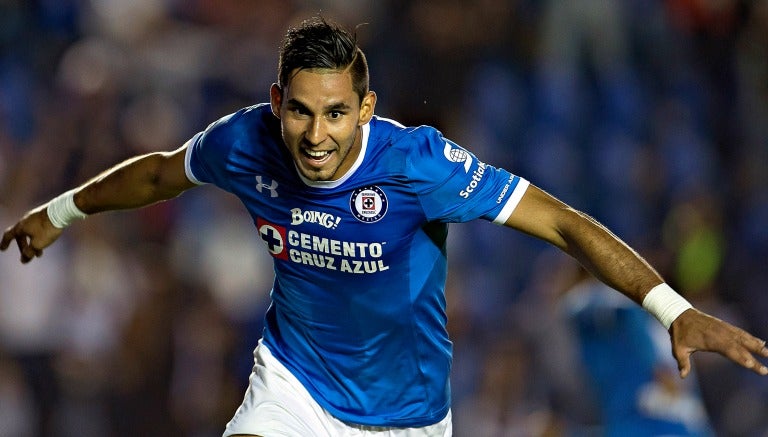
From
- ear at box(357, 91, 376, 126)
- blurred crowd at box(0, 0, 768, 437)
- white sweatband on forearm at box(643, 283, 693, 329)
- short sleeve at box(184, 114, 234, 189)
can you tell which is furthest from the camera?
blurred crowd at box(0, 0, 768, 437)

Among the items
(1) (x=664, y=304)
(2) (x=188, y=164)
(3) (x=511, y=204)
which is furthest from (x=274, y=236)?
(1) (x=664, y=304)

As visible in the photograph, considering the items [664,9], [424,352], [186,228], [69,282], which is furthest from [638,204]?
[424,352]

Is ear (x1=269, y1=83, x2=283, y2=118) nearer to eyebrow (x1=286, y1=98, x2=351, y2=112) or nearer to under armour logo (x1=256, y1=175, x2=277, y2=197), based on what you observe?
eyebrow (x1=286, y1=98, x2=351, y2=112)

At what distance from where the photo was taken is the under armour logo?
467 centimetres

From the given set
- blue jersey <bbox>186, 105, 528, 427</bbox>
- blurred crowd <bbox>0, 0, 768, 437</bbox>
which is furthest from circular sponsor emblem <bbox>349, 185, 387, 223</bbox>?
blurred crowd <bbox>0, 0, 768, 437</bbox>

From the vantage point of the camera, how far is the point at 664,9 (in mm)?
10500

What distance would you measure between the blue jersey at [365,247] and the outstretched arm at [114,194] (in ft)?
0.40

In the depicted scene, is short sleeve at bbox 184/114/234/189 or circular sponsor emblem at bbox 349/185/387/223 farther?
short sleeve at bbox 184/114/234/189

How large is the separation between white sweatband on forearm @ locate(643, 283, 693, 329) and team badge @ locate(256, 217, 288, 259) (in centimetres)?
136

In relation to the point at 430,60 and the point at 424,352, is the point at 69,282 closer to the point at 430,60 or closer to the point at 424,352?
the point at 430,60

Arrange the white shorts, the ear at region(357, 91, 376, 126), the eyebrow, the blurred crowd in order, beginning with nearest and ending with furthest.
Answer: the eyebrow < the ear at region(357, 91, 376, 126) < the white shorts < the blurred crowd

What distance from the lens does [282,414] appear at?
4.69 metres

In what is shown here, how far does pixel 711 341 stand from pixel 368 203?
4.31 feet

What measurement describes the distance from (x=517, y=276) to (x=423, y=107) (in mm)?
1520
